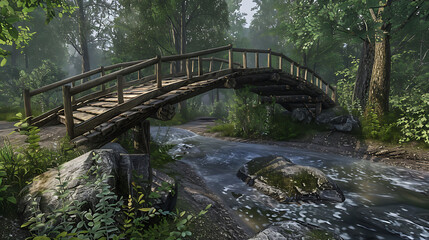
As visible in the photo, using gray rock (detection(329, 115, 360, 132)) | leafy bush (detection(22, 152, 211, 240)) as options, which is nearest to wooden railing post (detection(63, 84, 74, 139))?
leafy bush (detection(22, 152, 211, 240))

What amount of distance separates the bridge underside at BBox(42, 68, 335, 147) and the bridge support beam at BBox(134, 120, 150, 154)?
1.23ft

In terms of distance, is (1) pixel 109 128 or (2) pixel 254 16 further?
(2) pixel 254 16

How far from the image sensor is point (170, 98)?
21.5 ft

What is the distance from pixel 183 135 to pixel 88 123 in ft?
28.6

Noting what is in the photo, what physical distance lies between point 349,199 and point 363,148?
5378 millimetres

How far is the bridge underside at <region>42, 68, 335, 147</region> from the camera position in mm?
5234

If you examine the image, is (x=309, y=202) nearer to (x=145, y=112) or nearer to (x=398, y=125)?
(x=145, y=112)

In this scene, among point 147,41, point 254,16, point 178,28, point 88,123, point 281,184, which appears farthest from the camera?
point 254,16

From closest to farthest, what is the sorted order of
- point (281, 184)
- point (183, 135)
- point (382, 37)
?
1. point (281, 184)
2. point (382, 37)
3. point (183, 135)

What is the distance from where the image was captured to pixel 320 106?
45.6 feet

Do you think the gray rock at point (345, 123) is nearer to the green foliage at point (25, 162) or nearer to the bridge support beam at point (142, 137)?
the bridge support beam at point (142, 137)

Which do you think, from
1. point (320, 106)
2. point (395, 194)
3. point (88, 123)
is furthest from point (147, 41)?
point (395, 194)

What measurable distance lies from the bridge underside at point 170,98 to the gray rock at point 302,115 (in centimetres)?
40

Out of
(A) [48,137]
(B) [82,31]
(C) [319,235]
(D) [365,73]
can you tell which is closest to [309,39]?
(D) [365,73]
